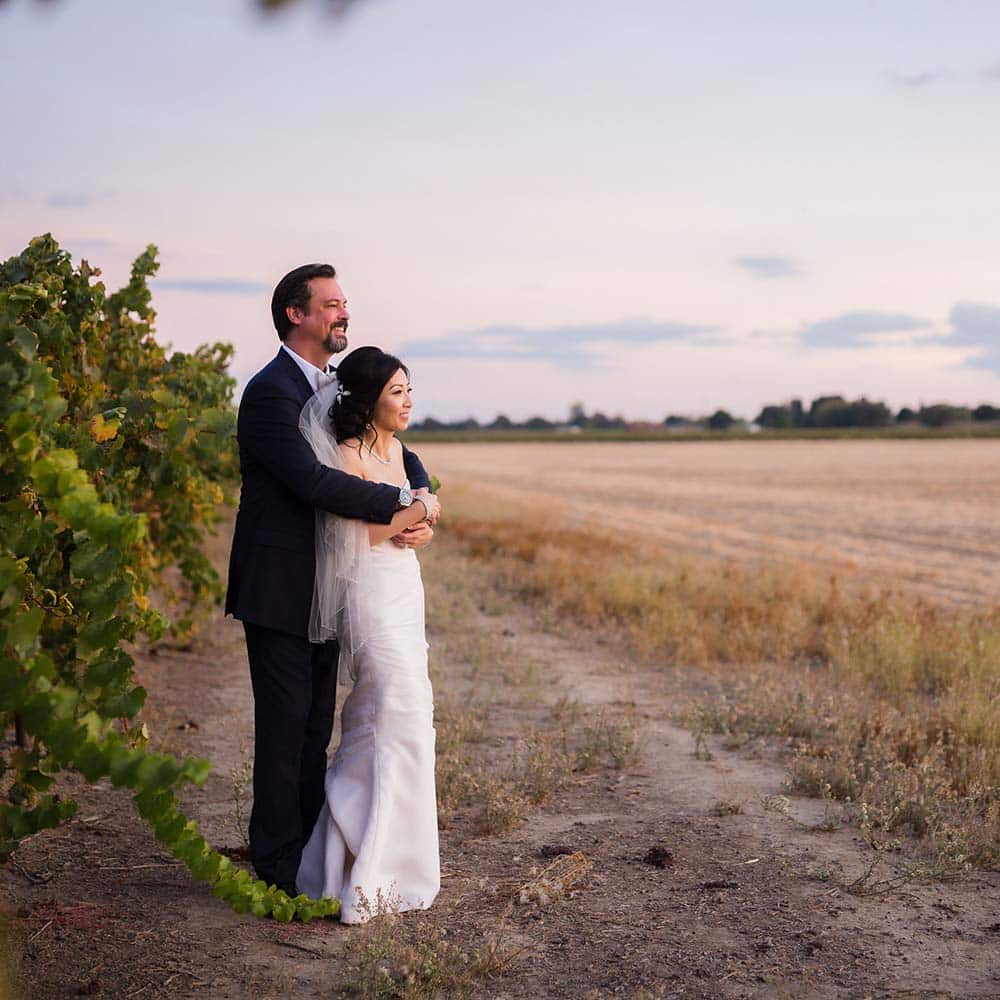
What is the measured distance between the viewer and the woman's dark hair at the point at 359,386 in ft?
15.5

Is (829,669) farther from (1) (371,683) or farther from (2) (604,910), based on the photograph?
(1) (371,683)

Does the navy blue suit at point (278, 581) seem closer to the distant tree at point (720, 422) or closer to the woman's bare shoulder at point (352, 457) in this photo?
the woman's bare shoulder at point (352, 457)

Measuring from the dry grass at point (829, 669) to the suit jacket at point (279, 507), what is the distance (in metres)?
2.84

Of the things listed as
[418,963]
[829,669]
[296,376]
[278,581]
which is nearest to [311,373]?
[296,376]

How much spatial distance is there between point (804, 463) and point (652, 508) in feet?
124

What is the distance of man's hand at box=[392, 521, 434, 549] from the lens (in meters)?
4.81

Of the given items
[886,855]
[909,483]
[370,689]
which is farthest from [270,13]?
[909,483]

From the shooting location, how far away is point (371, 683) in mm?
4801

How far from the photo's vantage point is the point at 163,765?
10.0 ft

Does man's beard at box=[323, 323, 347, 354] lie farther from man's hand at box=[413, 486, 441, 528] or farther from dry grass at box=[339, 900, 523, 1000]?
dry grass at box=[339, 900, 523, 1000]

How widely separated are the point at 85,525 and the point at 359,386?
1842 mm

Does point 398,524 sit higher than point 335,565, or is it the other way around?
point 398,524

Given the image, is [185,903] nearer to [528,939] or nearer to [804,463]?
[528,939]

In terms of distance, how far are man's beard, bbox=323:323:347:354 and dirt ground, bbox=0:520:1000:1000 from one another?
2322 mm
